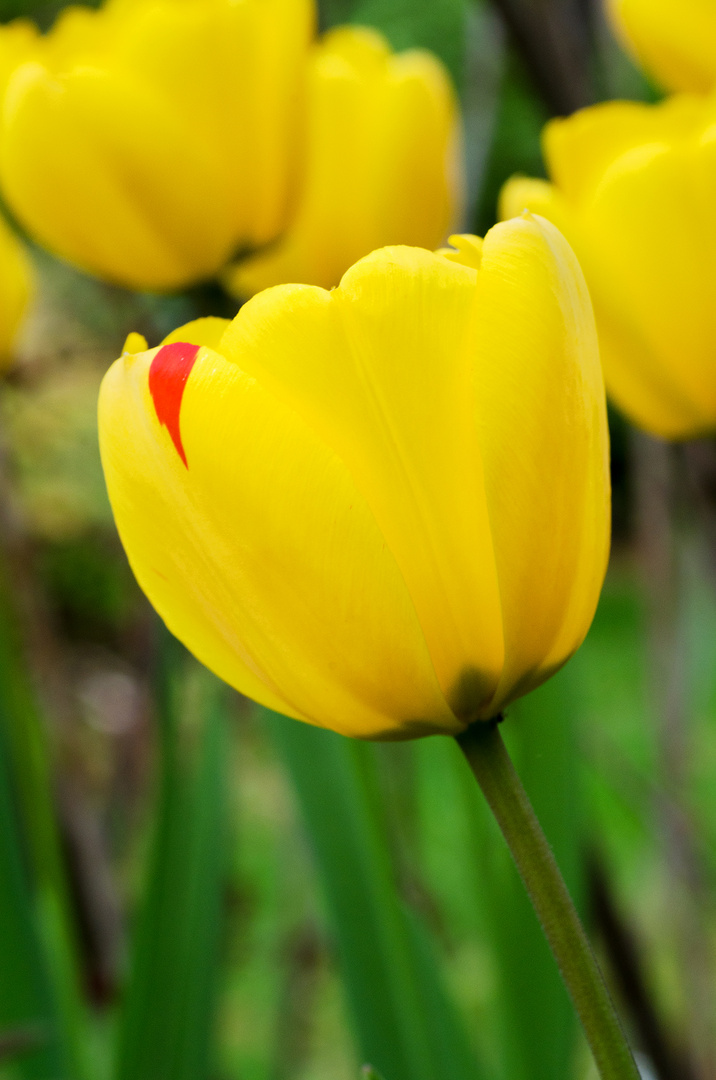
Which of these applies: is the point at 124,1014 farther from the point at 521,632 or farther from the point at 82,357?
the point at 82,357

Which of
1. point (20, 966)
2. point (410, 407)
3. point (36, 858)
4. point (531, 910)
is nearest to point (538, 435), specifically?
point (410, 407)

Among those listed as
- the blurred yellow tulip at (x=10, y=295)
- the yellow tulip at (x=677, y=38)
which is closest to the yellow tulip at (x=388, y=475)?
the yellow tulip at (x=677, y=38)

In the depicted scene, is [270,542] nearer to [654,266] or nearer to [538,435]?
[538,435]

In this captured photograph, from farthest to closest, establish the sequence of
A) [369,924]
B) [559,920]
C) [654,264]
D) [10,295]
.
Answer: [10,295] → [369,924] → [654,264] → [559,920]

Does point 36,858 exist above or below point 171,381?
below

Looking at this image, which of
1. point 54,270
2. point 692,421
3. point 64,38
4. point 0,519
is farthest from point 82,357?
Answer: point 692,421

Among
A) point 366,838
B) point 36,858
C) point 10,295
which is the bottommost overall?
point 36,858

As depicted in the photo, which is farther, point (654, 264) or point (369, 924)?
point (369, 924)

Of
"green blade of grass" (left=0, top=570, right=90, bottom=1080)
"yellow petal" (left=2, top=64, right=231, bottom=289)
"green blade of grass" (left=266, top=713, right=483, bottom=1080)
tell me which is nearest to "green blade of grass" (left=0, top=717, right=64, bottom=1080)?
"green blade of grass" (left=0, top=570, right=90, bottom=1080)
